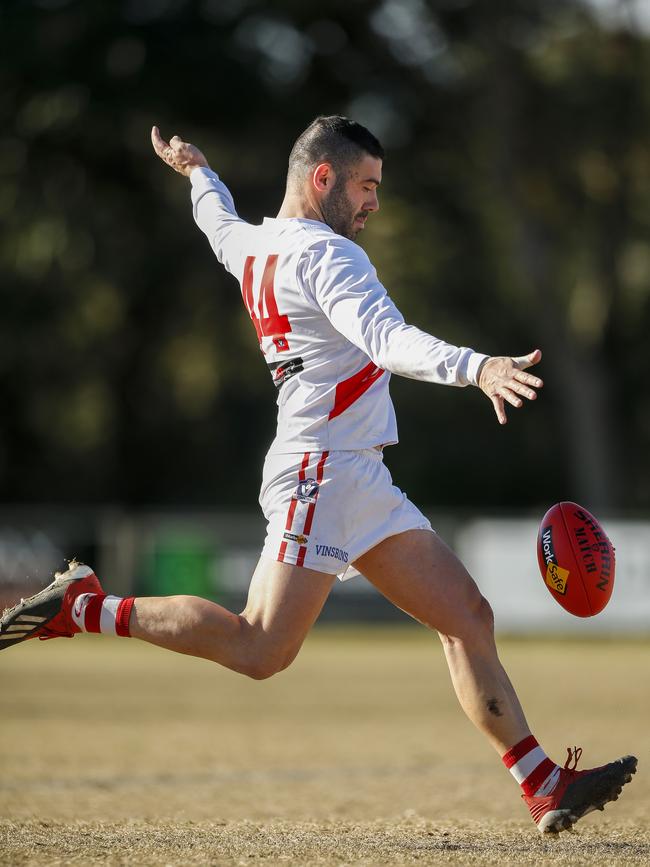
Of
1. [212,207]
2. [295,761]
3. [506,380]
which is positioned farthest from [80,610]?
[295,761]

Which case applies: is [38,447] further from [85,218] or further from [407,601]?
[407,601]

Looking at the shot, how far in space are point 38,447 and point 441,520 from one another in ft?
53.4

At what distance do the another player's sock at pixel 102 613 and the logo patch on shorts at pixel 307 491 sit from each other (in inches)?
30.8

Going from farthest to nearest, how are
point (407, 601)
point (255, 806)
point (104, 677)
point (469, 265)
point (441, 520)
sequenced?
point (469, 265) < point (441, 520) < point (104, 677) < point (255, 806) < point (407, 601)

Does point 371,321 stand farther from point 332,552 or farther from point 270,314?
point 332,552

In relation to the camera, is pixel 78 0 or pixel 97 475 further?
pixel 97 475

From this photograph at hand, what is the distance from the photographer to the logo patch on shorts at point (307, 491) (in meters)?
5.47

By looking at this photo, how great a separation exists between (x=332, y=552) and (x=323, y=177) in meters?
1.47

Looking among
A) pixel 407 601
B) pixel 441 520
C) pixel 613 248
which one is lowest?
pixel 407 601

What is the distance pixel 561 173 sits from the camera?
30938 mm

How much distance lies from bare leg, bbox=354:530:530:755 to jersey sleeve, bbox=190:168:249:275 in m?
1.32

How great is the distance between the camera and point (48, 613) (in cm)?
562

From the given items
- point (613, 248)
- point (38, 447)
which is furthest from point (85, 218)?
point (613, 248)

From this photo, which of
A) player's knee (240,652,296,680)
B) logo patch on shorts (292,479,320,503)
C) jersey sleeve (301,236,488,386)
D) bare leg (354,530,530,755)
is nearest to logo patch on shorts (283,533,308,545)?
logo patch on shorts (292,479,320,503)
